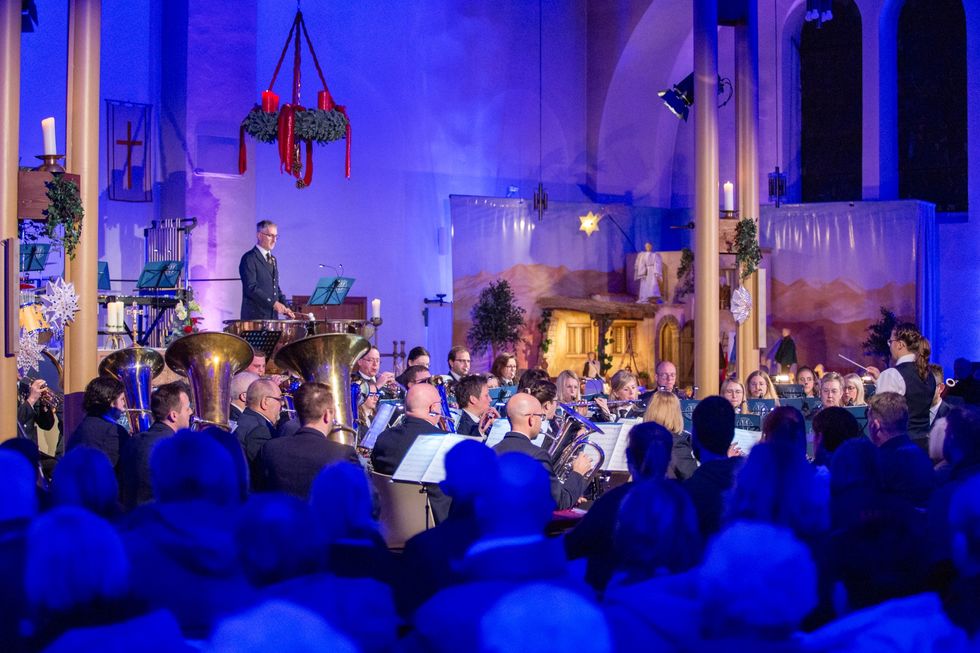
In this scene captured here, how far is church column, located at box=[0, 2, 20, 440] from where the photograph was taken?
6.30 m

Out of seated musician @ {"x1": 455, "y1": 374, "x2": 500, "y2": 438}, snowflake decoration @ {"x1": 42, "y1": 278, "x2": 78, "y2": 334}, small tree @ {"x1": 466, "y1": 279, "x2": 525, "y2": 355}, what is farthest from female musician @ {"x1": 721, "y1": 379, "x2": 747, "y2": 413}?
small tree @ {"x1": 466, "y1": 279, "x2": 525, "y2": 355}

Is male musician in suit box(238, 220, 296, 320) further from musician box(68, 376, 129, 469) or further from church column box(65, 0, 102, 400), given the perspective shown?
musician box(68, 376, 129, 469)

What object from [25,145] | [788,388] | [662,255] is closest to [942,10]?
[662,255]

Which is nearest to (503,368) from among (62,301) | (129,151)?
(62,301)

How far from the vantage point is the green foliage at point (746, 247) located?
10570 mm

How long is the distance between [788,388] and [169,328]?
7.00 metres

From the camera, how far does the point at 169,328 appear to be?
12781 millimetres

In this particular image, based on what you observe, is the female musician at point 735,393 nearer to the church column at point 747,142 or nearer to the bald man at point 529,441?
the church column at point 747,142

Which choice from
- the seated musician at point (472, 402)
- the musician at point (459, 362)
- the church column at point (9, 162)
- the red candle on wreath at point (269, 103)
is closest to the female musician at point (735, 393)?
the musician at point (459, 362)

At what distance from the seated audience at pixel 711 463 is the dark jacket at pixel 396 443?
1.54 meters

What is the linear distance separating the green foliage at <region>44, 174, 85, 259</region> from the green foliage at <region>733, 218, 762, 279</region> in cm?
620

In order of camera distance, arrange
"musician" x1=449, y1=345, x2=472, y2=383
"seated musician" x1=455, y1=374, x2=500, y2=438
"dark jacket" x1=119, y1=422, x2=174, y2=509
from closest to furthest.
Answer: "dark jacket" x1=119, y1=422, x2=174, y2=509
"seated musician" x1=455, y1=374, x2=500, y2=438
"musician" x1=449, y1=345, x2=472, y2=383

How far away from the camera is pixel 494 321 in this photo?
16.1 metres

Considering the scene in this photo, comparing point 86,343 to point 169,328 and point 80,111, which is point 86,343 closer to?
point 80,111
